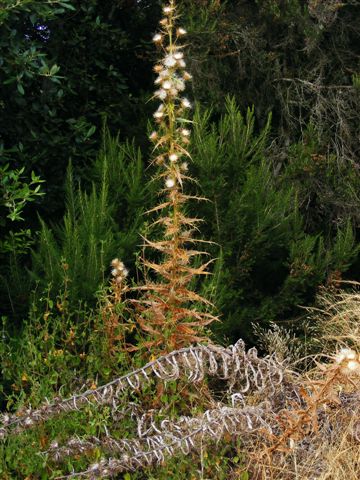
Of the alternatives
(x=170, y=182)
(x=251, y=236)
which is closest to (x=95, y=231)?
(x=170, y=182)

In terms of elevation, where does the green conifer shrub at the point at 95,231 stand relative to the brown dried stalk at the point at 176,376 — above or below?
below

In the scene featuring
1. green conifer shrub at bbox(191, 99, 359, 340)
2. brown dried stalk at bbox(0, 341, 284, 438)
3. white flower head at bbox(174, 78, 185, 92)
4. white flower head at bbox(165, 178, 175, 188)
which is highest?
white flower head at bbox(174, 78, 185, 92)

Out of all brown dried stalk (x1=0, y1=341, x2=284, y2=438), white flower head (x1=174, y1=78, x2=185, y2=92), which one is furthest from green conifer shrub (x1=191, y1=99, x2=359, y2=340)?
white flower head (x1=174, y1=78, x2=185, y2=92)

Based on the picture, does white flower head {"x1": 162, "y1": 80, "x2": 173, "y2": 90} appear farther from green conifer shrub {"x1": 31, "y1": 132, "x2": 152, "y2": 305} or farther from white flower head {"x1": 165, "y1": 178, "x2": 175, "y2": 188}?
green conifer shrub {"x1": 31, "y1": 132, "x2": 152, "y2": 305}

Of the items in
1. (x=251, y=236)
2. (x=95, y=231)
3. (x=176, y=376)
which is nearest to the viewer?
(x=176, y=376)

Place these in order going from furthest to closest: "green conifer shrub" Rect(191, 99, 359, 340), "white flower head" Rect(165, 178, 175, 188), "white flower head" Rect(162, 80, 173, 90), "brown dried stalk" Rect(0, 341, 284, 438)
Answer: "green conifer shrub" Rect(191, 99, 359, 340) < "white flower head" Rect(165, 178, 175, 188) < "white flower head" Rect(162, 80, 173, 90) < "brown dried stalk" Rect(0, 341, 284, 438)

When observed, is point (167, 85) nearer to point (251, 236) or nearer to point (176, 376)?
point (176, 376)

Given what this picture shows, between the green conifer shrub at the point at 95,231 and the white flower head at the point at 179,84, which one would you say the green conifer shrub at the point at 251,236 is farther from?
the white flower head at the point at 179,84

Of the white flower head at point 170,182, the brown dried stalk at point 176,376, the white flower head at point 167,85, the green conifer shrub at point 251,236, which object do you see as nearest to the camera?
the brown dried stalk at point 176,376

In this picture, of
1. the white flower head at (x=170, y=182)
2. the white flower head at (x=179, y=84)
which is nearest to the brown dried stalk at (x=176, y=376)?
the white flower head at (x=170, y=182)

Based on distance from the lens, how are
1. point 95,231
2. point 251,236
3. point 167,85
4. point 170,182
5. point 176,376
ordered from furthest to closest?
point 251,236 < point 95,231 < point 170,182 < point 167,85 < point 176,376

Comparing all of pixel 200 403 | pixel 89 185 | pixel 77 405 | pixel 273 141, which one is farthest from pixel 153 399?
pixel 273 141

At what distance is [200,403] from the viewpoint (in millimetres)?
3422

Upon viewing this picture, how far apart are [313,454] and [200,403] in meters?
0.62
